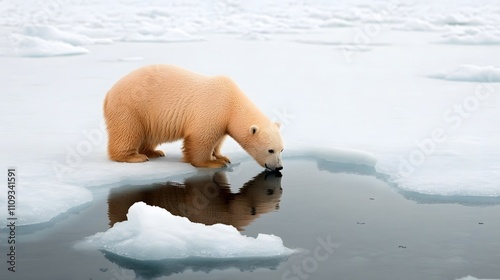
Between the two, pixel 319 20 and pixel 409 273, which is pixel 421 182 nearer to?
pixel 409 273

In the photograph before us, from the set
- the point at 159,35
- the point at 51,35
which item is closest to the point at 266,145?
the point at 51,35

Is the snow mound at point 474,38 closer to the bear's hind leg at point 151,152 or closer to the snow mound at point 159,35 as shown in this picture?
the snow mound at point 159,35

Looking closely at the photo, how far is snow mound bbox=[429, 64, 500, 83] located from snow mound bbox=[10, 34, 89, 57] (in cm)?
704

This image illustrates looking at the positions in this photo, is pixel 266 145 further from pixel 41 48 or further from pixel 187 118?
pixel 41 48

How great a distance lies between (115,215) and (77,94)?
16.8 ft

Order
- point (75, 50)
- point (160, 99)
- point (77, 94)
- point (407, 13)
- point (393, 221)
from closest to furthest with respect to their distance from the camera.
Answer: point (393, 221) < point (160, 99) < point (77, 94) < point (75, 50) < point (407, 13)

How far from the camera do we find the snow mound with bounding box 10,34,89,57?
1310 cm

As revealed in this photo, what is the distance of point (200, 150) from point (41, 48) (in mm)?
8920

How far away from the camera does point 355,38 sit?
644 inches

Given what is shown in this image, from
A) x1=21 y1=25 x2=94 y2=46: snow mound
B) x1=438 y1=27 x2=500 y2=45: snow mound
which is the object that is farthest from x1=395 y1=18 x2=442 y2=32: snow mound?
x1=21 y1=25 x2=94 y2=46: snow mound

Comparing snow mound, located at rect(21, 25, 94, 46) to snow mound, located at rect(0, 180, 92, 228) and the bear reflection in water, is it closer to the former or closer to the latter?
the bear reflection in water

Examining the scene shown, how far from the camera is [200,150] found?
17.7ft

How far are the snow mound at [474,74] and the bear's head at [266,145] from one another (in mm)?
5837

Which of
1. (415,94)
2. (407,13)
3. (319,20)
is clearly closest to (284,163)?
(415,94)
